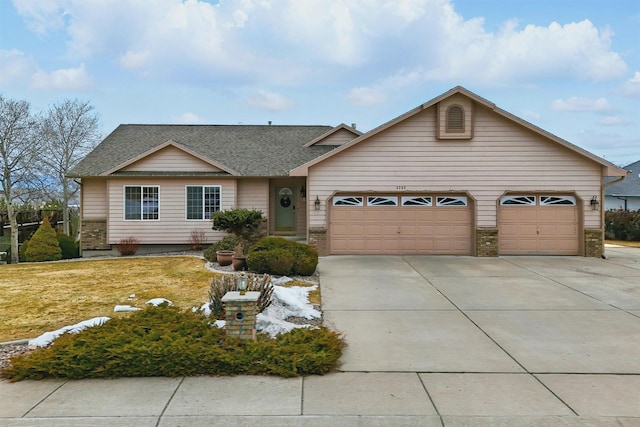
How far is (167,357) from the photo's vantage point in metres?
5.40

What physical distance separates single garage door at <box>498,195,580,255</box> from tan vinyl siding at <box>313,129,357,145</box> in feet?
26.1

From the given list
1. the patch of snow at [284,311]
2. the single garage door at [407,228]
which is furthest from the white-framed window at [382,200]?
the patch of snow at [284,311]

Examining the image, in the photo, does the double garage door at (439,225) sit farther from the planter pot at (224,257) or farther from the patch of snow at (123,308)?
the patch of snow at (123,308)

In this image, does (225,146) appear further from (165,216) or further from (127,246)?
(127,246)

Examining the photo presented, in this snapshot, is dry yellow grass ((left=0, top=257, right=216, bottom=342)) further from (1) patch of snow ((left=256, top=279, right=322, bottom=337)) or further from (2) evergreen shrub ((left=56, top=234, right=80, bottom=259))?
(2) evergreen shrub ((left=56, top=234, right=80, bottom=259))

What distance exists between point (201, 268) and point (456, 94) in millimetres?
10554

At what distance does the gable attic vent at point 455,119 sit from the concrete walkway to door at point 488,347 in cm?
609

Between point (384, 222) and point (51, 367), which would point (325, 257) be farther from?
point (51, 367)

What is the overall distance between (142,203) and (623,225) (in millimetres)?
25365

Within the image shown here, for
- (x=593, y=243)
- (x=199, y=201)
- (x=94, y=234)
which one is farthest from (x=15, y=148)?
(x=593, y=243)

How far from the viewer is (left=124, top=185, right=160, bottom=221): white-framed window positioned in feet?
58.9

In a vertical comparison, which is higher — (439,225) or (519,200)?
(519,200)

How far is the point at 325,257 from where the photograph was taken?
1608cm

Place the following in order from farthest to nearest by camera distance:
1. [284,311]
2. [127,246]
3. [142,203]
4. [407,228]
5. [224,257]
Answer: [142,203] → [127,246] → [407,228] → [224,257] → [284,311]
